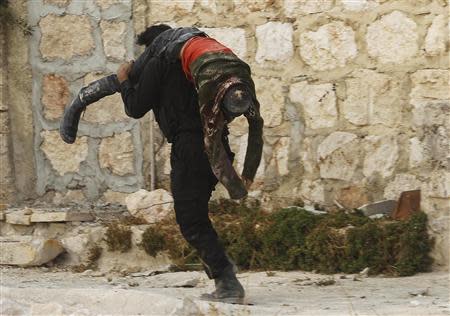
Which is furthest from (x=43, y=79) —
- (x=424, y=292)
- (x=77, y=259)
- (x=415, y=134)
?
(x=424, y=292)

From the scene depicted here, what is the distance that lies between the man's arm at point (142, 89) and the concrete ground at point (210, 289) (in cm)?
95

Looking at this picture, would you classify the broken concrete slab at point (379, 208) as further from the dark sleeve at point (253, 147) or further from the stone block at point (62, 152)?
the stone block at point (62, 152)

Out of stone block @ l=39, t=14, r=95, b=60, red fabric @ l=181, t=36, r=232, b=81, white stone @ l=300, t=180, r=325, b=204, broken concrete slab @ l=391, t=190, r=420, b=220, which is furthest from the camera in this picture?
stone block @ l=39, t=14, r=95, b=60

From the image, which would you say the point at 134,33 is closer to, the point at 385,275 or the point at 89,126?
the point at 89,126

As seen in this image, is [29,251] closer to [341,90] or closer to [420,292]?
[341,90]

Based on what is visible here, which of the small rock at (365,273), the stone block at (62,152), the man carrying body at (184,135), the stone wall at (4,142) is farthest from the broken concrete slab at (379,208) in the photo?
the stone wall at (4,142)

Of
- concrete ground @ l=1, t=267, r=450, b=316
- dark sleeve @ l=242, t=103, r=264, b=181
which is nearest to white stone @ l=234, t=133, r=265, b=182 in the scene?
concrete ground @ l=1, t=267, r=450, b=316

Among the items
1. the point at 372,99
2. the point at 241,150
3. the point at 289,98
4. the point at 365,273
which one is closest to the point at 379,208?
the point at 365,273

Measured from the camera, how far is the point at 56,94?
26.3 feet

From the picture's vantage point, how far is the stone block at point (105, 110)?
7859 millimetres

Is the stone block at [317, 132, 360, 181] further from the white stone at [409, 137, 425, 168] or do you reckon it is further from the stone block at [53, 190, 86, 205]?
the stone block at [53, 190, 86, 205]

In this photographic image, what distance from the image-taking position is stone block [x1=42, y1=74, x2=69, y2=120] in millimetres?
8000

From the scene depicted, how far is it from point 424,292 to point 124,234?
88.0 inches

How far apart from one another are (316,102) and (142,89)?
6.42 ft
